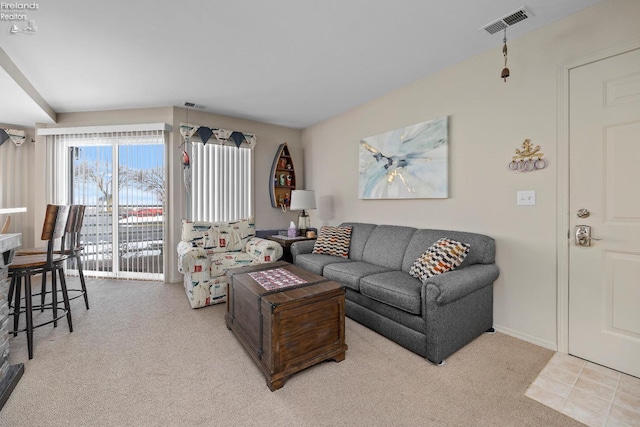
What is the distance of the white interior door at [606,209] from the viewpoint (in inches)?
71.7

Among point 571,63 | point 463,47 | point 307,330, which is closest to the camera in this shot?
point 307,330

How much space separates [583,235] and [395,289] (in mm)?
1413

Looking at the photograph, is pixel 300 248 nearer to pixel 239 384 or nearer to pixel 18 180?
pixel 239 384

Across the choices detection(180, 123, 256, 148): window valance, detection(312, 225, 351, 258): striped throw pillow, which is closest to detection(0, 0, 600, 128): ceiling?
detection(180, 123, 256, 148): window valance

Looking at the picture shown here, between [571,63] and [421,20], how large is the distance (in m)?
1.16

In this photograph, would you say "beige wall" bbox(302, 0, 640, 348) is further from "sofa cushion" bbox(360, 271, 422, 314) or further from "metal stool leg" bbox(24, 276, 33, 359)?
"metal stool leg" bbox(24, 276, 33, 359)

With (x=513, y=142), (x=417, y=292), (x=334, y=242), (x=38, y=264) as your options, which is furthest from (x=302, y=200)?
(x=38, y=264)

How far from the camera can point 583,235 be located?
2.01 m

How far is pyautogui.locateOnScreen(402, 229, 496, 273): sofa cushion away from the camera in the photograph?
7.91 feet

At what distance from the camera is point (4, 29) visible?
7.21 feet

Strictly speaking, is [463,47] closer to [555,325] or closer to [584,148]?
[584,148]

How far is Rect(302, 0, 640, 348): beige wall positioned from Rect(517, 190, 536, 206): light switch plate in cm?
4

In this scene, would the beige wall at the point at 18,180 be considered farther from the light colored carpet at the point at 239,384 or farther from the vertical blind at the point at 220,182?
the light colored carpet at the point at 239,384

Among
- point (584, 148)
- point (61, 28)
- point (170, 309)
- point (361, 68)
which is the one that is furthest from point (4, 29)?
point (584, 148)
